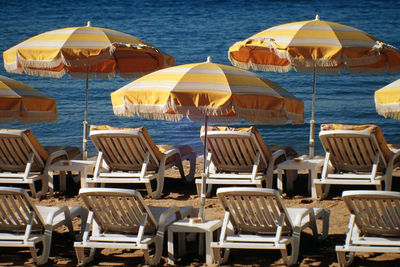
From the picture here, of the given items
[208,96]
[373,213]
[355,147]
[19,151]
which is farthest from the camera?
[19,151]

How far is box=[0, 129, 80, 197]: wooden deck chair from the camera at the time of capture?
9398mm

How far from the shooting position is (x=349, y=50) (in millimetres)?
10094

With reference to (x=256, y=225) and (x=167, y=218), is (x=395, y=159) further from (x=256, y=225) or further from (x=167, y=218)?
(x=167, y=218)

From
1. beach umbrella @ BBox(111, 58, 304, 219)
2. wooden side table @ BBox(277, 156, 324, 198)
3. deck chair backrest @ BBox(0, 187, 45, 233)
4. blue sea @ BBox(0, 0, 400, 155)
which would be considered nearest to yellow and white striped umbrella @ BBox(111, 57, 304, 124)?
beach umbrella @ BBox(111, 58, 304, 219)

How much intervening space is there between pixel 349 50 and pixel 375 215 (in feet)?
13.1

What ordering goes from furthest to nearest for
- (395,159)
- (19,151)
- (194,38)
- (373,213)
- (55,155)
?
(194,38) < (55,155) < (19,151) < (395,159) < (373,213)

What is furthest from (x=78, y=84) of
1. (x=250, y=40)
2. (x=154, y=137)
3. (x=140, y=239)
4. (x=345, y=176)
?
(x=140, y=239)

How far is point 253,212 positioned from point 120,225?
3.78 ft

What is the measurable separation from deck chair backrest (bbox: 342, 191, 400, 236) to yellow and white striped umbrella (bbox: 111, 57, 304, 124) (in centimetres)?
129

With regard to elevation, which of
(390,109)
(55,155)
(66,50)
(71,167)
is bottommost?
(71,167)

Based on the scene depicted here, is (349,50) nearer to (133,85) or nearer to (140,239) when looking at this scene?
(133,85)

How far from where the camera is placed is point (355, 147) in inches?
360

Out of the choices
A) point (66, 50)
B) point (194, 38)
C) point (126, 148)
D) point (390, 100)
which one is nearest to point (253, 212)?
point (390, 100)

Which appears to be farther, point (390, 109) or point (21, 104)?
point (21, 104)
